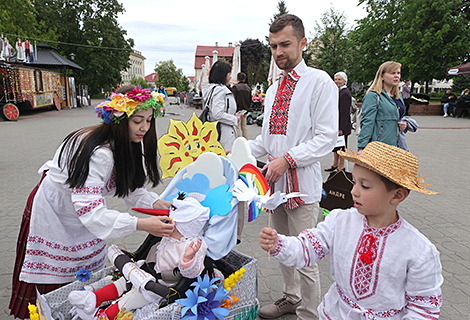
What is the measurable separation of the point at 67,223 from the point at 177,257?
0.68 m

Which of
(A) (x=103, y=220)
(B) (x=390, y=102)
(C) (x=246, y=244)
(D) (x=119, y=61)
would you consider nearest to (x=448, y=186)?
(B) (x=390, y=102)

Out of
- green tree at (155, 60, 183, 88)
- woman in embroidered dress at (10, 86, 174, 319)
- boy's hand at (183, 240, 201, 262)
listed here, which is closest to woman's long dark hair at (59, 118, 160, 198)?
woman in embroidered dress at (10, 86, 174, 319)

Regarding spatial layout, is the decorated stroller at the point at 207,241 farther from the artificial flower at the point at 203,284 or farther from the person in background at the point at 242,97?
the person in background at the point at 242,97

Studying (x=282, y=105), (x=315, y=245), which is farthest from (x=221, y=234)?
(x=282, y=105)

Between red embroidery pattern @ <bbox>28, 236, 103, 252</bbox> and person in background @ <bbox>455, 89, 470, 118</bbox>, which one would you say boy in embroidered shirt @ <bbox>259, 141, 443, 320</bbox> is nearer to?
red embroidery pattern @ <bbox>28, 236, 103, 252</bbox>

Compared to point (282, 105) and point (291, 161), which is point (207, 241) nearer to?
point (291, 161)

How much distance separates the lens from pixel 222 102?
13.9 ft

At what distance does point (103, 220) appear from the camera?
1648 millimetres

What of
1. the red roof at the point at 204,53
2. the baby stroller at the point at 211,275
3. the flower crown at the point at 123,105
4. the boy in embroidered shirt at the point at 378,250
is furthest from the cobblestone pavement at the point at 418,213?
the red roof at the point at 204,53

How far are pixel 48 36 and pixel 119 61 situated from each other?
23.6 ft

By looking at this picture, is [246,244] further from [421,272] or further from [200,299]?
[421,272]

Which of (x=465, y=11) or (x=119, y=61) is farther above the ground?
(x=465, y=11)

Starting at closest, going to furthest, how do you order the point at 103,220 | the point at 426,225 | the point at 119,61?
the point at 103,220, the point at 426,225, the point at 119,61

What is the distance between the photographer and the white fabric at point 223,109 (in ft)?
13.9
